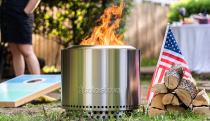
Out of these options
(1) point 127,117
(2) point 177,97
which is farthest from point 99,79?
(2) point 177,97

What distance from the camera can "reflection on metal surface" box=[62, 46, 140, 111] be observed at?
443 cm

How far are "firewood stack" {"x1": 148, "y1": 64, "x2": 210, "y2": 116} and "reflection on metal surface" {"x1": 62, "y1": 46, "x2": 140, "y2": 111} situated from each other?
0.25 meters

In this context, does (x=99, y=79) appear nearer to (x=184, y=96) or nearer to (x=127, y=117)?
(x=127, y=117)

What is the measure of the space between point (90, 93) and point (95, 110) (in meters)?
0.13

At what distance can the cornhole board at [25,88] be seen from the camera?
565 cm

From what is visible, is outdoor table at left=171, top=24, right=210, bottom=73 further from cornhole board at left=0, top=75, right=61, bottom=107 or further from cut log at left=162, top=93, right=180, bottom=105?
cut log at left=162, top=93, right=180, bottom=105

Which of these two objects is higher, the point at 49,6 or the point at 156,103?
the point at 49,6

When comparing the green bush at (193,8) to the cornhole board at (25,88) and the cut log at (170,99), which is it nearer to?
the cornhole board at (25,88)

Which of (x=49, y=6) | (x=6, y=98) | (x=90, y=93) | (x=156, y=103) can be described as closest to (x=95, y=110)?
→ (x=90, y=93)

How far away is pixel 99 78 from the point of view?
445cm

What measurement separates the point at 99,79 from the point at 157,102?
0.53m

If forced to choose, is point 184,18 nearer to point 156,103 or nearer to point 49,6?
point 49,6

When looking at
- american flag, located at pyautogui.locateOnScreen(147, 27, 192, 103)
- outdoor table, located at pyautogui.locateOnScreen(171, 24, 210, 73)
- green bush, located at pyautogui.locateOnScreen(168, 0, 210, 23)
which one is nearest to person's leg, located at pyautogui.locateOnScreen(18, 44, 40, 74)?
american flag, located at pyautogui.locateOnScreen(147, 27, 192, 103)

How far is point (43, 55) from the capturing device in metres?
13.1
